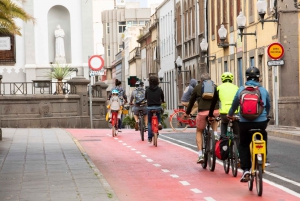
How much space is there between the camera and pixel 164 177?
629 inches

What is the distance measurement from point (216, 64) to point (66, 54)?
8073 mm

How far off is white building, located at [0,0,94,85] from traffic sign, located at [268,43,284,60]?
20.4 metres

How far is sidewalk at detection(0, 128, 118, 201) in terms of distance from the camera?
12.5 meters

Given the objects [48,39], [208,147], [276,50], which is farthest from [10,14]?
[48,39]

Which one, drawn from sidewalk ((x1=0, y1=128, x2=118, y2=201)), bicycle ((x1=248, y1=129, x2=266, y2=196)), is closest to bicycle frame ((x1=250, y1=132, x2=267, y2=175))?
bicycle ((x1=248, y1=129, x2=266, y2=196))

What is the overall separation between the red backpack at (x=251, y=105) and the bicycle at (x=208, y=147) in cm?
335

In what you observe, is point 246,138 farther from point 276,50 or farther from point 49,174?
point 276,50

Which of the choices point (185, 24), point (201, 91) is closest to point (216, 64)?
point (185, 24)

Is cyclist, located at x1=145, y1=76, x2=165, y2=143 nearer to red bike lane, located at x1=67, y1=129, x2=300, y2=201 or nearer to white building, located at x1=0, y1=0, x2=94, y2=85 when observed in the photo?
red bike lane, located at x1=67, y1=129, x2=300, y2=201

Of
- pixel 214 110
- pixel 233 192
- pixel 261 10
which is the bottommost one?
pixel 233 192

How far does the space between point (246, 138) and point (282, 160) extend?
19.1 ft

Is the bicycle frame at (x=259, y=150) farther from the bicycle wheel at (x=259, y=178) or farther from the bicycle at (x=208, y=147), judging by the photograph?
the bicycle at (x=208, y=147)

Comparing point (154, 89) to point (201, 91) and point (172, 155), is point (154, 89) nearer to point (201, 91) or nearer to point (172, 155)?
point (172, 155)

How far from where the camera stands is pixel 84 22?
50156mm
